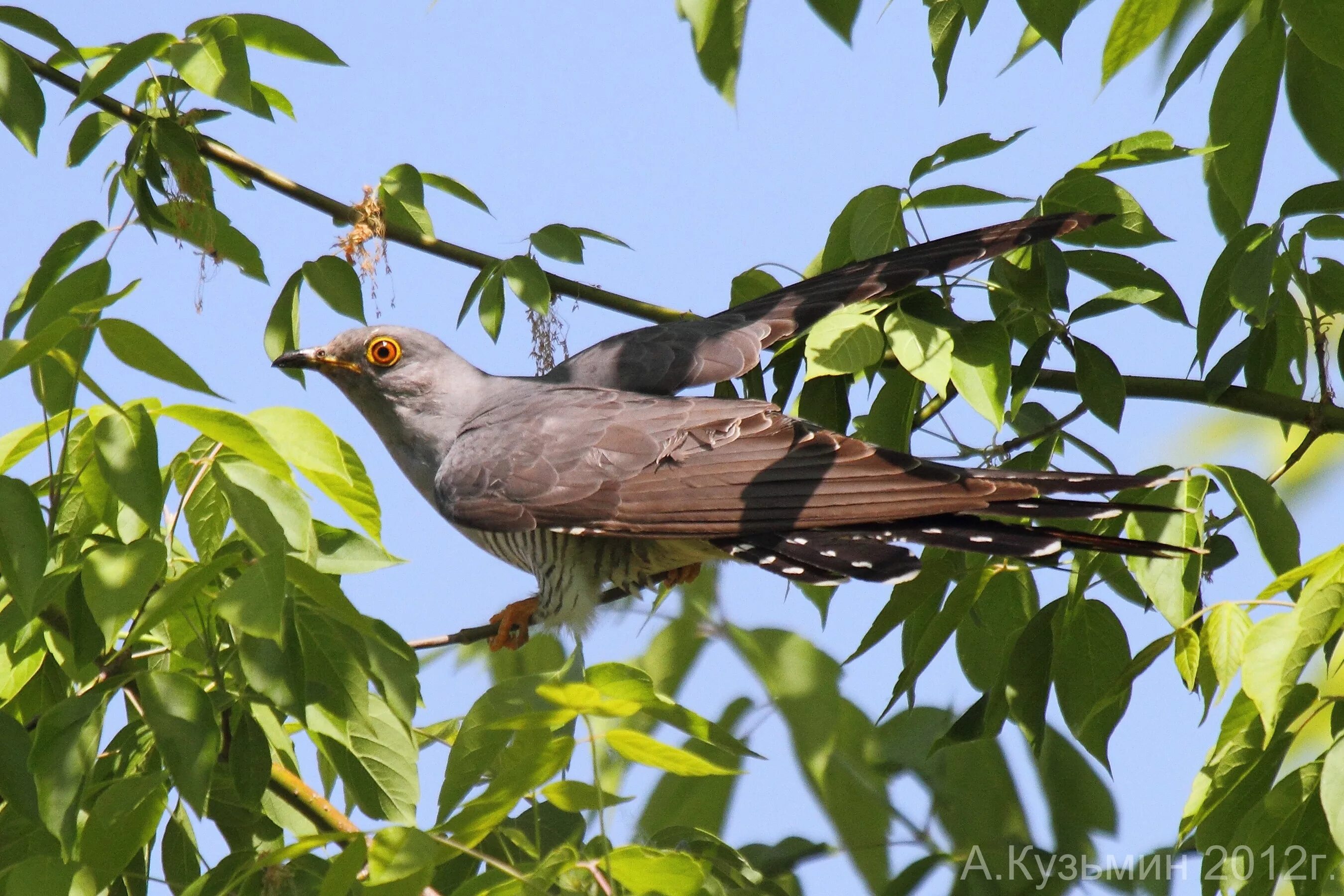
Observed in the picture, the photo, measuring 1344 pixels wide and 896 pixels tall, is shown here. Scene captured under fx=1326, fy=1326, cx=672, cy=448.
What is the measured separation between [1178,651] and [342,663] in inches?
52.9

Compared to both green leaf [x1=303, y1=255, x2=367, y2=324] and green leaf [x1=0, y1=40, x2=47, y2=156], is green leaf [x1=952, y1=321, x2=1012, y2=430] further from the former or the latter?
green leaf [x1=0, y1=40, x2=47, y2=156]

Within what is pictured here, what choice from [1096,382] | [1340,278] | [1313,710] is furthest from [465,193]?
[1313,710]

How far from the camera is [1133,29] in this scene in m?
2.46

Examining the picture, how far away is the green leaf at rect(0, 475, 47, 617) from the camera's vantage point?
1.69 meters

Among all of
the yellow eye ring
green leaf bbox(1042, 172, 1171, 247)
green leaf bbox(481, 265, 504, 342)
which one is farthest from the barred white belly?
green leaf bbox(1042, 172, 1171, 247)

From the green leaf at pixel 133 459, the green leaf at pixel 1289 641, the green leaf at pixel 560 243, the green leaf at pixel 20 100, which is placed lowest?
the green leaf at pixel 1289 641

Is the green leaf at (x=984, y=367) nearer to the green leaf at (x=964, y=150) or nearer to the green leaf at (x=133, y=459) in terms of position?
the green leaf at (x=964, y=150)

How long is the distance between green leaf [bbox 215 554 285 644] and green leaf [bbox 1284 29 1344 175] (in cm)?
199

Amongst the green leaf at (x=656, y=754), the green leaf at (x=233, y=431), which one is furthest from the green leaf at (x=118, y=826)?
the green leaf at (x=656, y=754)

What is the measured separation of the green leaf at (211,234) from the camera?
2.86 m

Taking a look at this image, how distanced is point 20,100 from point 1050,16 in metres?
1.95

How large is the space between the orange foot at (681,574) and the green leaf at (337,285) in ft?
4.33

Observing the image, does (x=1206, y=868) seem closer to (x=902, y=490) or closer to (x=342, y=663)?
(x=902, y=490)

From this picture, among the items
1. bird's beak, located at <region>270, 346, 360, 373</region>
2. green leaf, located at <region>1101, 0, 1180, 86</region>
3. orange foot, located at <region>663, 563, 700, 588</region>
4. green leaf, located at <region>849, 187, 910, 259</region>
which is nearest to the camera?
green leaf, located at <region>1101, 0, 1180, 86</region>
